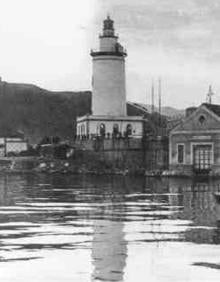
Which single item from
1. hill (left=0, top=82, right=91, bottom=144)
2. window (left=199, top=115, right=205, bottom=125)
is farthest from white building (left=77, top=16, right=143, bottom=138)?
hill (left=0, top=82, right=91, bottom=144)

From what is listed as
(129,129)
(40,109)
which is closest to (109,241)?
(129,129)

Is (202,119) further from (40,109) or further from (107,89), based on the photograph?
(40,109)

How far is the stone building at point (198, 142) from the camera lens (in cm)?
5912

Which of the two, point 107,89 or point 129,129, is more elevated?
point 107,89

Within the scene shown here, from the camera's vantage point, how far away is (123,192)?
38.6m

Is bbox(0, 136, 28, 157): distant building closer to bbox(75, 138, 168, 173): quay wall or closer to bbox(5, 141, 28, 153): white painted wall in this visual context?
bbox(5, 141, 28, 153): white painted wall

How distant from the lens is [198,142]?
60438 millimetres

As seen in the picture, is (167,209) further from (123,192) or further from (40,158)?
(40,158)

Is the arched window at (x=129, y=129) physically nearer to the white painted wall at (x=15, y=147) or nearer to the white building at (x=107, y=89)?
the white building at (x=107, y=89)

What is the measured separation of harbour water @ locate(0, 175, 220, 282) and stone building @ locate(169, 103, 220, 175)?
29.0 m

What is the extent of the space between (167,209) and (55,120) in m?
158

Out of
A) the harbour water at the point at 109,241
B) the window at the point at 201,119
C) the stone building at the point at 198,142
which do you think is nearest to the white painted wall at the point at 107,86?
the stone building at the point at 198,142

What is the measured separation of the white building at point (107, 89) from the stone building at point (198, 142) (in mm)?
17653

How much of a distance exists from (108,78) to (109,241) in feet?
205
